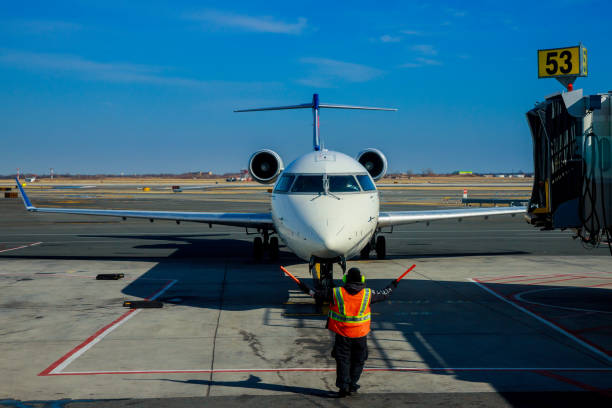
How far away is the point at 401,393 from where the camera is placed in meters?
7.45

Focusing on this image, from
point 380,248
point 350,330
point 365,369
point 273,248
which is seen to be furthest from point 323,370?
point 380,248

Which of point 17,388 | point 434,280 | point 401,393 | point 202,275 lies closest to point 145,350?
point 17,388

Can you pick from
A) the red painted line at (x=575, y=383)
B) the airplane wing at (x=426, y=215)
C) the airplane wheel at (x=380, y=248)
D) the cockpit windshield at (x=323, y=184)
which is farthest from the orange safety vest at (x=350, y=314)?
Answer: the airplane wheel at (x=380, y=248)

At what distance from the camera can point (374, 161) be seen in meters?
21.1

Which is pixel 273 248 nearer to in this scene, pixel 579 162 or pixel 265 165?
pixel 265 165

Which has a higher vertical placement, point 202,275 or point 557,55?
point 557,55

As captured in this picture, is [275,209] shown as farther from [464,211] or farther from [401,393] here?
[464,211]

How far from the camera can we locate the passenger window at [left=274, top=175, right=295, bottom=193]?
14055 mm

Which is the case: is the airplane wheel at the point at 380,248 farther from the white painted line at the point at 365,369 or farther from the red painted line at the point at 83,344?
the white painted line at the point at 365,369

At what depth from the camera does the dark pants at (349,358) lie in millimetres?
Answer: 7375

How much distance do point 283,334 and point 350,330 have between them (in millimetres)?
3220

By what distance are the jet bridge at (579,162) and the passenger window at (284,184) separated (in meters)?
5.81

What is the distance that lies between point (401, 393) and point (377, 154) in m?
14.2

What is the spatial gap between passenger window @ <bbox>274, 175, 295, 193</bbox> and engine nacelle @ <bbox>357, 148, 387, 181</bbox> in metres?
6.71
